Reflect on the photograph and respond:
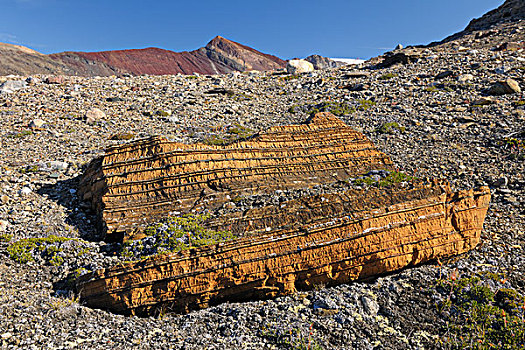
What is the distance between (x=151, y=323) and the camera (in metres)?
5.65

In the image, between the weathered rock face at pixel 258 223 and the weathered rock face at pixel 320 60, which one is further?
the weathered rock face at pixel 320 60

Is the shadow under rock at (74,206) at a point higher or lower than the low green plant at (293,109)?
lower

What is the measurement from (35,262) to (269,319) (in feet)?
17.1

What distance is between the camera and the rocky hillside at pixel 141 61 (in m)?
65.5

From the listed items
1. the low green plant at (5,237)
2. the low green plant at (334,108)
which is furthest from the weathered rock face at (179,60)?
the low green plant at (5,237)

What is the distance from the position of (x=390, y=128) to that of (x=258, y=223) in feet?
37.3

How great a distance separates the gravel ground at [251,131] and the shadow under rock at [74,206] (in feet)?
0.19

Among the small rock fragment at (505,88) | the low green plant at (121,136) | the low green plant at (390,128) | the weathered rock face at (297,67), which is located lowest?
the low green plant at (390,128)

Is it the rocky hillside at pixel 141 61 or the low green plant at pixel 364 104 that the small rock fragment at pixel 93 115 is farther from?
the rocky hillside at pixel 141 61

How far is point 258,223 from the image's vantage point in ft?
24.9

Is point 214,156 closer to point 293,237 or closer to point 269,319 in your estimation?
point 293,237

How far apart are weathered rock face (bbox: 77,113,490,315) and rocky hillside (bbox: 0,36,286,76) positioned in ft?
221

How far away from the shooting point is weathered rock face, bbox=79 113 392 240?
8.80m

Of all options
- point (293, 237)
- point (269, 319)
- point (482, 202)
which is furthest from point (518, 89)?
point (269, 319)
